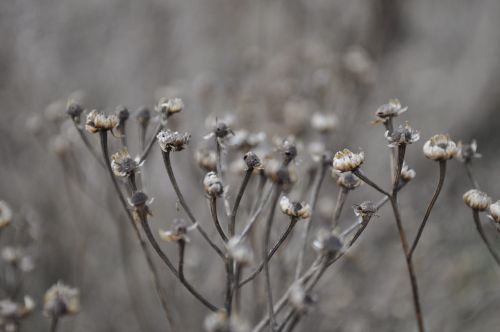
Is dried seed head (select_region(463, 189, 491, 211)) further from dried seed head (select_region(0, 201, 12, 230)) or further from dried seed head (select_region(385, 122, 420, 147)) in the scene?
dried seed head (select_region(0, 201, 12, 230))

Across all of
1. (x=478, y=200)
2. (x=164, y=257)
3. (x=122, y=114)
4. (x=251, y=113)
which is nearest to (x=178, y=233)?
(x=164, y=257)

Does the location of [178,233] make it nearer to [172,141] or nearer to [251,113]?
[172,141]

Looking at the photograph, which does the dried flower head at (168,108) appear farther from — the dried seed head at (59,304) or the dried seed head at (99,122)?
the dried seed head at (59,304)

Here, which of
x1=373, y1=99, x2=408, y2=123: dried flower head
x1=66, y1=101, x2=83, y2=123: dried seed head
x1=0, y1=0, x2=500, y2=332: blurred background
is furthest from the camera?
x1=0, y1=0, x2=500, y2=332: blurred background

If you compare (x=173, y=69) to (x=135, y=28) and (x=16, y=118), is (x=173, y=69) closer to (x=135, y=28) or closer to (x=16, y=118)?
(x=135, y=28)

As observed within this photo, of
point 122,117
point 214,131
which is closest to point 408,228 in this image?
point 214,131

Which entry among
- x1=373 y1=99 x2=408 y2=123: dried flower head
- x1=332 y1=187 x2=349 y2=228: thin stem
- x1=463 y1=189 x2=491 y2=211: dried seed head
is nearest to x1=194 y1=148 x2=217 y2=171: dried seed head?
x1=332 y1=187 x2=349 y2=228: thin stem

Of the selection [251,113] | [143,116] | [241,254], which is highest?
[251,113]
